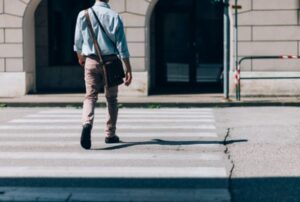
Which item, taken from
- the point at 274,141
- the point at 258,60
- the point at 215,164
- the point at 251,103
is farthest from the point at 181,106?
the point at 215,164

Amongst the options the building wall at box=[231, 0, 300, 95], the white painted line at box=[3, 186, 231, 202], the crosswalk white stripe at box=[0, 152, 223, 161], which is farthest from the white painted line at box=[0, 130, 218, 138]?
the building wall at box=[231, 0, 300, 95]

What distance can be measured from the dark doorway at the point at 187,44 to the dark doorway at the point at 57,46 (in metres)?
2.50

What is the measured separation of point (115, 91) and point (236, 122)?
4221 mm

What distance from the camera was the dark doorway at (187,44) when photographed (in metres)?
22.9

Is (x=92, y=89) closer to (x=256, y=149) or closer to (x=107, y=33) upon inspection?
(x=107, y=33)

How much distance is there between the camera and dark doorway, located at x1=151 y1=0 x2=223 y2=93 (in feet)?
75.1

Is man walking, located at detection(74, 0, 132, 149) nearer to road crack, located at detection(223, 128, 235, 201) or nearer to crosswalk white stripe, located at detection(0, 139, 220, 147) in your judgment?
crosswalk white stripe, located at detection(0, 139, 220, 147)

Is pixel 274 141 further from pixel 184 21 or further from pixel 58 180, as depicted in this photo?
pixel 184 21

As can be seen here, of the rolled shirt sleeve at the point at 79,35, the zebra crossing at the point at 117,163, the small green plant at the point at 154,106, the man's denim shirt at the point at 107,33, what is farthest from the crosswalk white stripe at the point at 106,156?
the small green plant at the point at 154,106

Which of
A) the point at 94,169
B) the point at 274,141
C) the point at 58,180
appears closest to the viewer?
the point at 58,180

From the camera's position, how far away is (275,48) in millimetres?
19422

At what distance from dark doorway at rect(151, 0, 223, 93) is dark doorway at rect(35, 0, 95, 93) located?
8.22ft

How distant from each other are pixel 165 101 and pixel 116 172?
391 inches

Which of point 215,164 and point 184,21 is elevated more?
point 184,21
